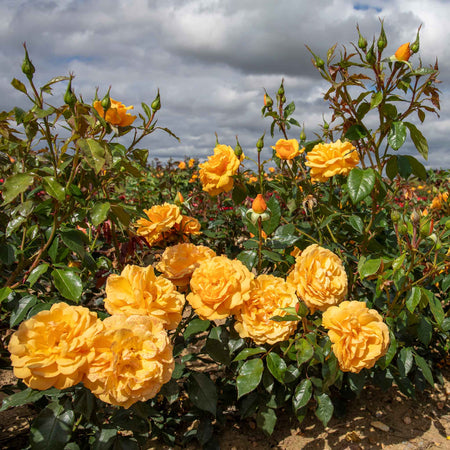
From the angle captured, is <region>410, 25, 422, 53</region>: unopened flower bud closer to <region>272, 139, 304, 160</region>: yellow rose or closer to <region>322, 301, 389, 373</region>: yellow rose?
<region>272, 139, 304, 160</region>: yellow rose

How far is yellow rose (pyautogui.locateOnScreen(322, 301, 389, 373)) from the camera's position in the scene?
3.88ft

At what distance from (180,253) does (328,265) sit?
1.73ft

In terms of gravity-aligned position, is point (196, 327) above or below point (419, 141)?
below

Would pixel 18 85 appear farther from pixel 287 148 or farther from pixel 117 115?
pixel 287 148

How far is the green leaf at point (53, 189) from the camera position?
117cm

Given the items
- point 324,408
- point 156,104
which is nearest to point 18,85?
Result: point 156,104

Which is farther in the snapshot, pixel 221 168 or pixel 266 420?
pixel 221 168

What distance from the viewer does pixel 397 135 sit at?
4.75 ft

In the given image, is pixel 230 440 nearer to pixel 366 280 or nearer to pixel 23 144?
pixel 366 280

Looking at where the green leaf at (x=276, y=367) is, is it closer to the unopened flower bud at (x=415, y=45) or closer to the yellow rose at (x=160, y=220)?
the yellow rose at (x=160, y=220)

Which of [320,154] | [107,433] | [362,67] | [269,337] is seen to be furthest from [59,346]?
[362,67]

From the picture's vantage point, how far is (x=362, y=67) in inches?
59.1

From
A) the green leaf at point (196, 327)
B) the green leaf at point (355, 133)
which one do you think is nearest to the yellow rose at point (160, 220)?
the green leaf at point (196, 327)

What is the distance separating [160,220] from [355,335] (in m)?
0.85
